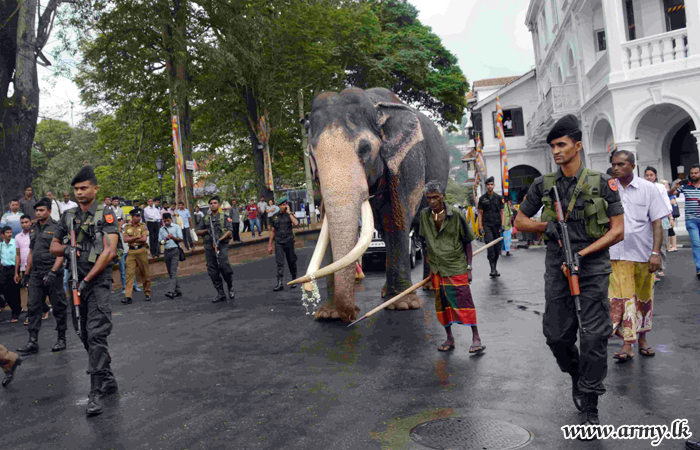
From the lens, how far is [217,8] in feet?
74.7

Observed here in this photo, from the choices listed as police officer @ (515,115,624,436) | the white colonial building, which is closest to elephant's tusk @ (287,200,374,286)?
police officer @ (515,115,624,436)

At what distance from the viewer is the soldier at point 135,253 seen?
42.5 ft

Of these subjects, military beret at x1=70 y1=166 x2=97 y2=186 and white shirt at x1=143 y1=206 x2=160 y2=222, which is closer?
military beret at x1=70 y1=166 x2=97 y2=186

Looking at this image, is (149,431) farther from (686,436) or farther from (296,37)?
(296,37)

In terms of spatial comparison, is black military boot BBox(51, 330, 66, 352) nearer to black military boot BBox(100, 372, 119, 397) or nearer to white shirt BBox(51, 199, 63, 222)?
black military boot BBox(100, 372, 119, 397)

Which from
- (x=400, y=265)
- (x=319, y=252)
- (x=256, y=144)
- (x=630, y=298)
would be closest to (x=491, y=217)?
(x=400, y=265)

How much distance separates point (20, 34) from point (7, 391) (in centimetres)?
1188

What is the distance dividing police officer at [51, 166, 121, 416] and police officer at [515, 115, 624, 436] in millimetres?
3906

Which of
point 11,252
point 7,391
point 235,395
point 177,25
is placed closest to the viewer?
point 235,395

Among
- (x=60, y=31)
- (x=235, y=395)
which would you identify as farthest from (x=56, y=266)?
(x=60, y=31)

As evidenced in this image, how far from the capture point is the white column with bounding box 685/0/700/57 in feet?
57.7

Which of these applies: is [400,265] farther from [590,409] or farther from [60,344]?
[590,409]

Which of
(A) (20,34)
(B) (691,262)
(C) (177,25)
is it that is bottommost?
(B) (691,262)
